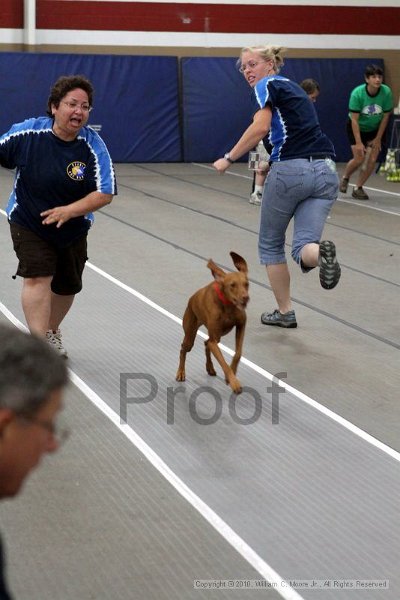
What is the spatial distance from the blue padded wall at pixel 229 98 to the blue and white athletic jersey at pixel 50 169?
12.0 meters

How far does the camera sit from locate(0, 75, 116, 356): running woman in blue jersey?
5.84 metres

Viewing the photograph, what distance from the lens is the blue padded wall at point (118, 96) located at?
17.0m

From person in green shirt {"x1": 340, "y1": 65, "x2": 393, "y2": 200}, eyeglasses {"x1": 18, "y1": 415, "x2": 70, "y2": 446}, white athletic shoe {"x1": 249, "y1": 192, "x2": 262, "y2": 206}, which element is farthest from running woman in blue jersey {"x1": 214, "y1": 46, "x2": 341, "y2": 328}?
person in green shirt {"x1": 340, "y1": 65, "x2": 393, "y2": 200}

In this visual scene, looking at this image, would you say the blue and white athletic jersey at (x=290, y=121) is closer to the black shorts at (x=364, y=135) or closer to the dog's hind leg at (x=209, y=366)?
the dog's hind leg at (x=209, y=366)

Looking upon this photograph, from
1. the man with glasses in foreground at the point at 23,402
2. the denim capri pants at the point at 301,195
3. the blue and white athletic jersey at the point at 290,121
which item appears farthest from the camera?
the denim capri pants at the point at 301,195

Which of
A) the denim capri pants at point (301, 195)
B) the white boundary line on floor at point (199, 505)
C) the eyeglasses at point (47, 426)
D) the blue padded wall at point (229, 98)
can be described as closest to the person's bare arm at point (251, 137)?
the denim capri pants at point (301, 195)

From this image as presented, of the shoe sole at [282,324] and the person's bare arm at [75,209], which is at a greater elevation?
the person's bare arm at [75,209]

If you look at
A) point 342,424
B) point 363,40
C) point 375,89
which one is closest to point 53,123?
point 342,424

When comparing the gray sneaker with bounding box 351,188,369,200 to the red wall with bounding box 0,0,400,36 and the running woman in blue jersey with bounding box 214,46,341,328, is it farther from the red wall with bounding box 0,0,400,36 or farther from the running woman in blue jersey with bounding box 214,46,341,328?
the running woman in blue jersey with bounding box 214,46,341,328

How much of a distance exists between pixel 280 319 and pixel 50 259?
1.96 metres

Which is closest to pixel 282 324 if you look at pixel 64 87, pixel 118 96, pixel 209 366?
pixel 209 366

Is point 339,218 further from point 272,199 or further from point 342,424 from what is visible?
point 342,424

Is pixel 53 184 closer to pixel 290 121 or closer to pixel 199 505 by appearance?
pixel 290 121

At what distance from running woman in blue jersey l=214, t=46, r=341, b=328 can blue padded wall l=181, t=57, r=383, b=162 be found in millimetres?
10899
